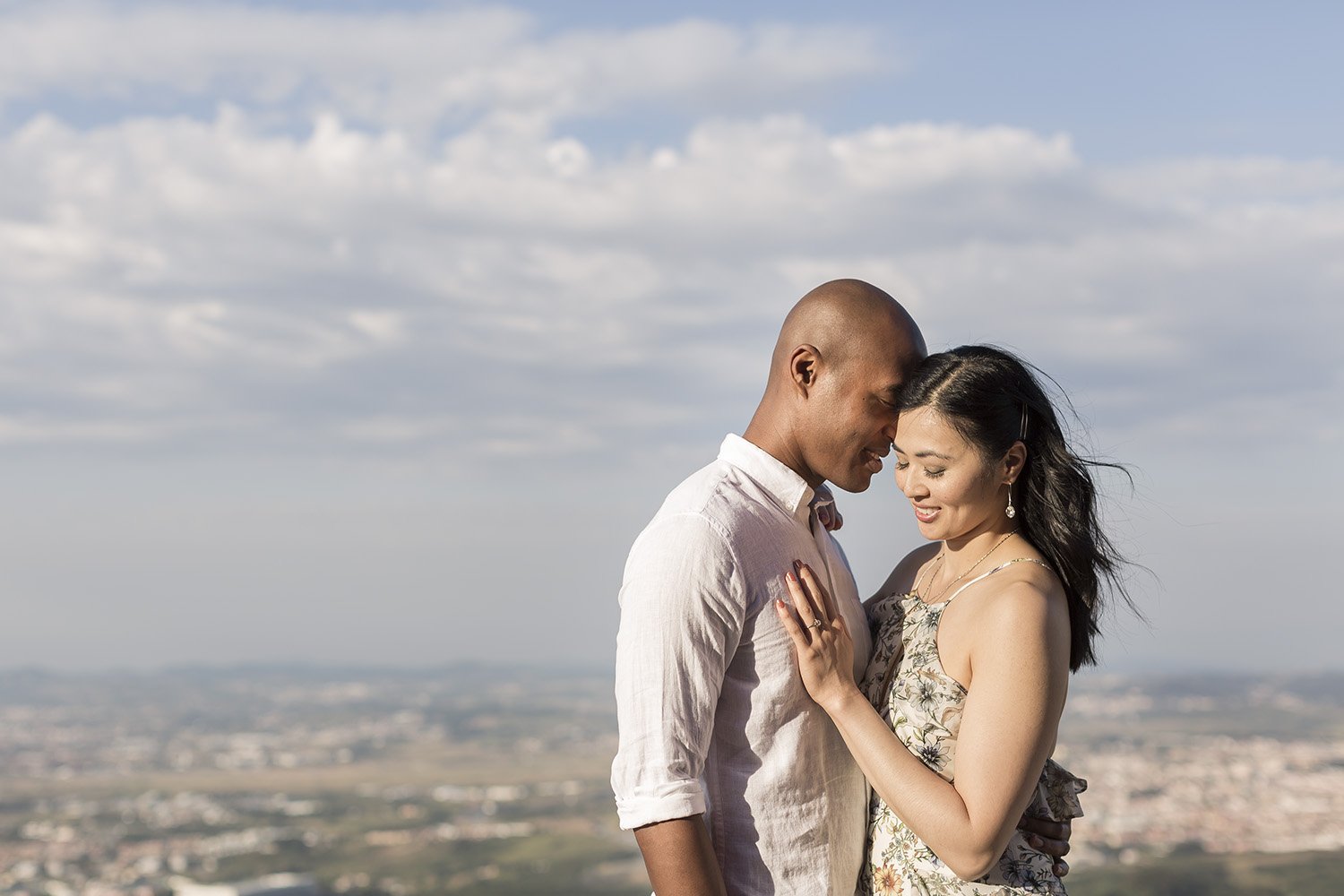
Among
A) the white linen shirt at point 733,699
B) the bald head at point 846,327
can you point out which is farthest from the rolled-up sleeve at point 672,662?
the bald head at point 846,327

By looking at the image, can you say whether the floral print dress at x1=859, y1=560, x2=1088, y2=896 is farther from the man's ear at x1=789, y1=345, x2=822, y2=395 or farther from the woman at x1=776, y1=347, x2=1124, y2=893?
the man's ear at x1=789, y1=345, x2=822, y2=395

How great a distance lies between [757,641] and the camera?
3.79 m

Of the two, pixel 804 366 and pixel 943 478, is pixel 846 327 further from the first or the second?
pixel 943 478


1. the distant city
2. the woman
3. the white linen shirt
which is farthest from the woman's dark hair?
the distant city

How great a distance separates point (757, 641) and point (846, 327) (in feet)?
3.39

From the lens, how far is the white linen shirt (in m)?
3.58

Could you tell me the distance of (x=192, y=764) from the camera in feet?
341

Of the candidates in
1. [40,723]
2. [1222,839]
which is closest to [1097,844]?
[1222,839]

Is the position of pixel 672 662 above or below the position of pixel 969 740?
above

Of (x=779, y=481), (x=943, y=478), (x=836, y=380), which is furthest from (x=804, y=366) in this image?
(x=943, y=478)

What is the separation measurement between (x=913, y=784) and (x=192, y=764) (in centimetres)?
11065

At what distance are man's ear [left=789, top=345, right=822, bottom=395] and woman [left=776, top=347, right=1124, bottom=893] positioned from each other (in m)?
0.34

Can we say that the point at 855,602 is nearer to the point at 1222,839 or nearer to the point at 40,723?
the point at 1222,839

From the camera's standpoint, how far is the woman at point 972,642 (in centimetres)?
379
